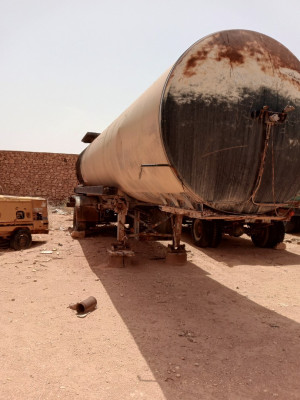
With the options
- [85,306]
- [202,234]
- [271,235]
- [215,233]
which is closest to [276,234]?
[271,235]

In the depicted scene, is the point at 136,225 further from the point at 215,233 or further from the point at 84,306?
the point at 84,306

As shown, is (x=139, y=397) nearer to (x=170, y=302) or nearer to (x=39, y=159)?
(x=170, y=302)

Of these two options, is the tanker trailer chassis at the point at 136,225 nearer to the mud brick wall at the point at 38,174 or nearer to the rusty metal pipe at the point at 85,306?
the rusty metal pipe at the point at 85,306

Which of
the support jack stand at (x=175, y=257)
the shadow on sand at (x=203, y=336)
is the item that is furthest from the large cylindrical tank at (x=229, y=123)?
the support jack stand at (x=175, y=257)

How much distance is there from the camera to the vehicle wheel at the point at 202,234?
8312 mm

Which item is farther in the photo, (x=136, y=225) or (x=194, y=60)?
(x=136, y=225)

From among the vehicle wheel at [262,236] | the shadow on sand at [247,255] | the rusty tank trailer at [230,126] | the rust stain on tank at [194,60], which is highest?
the rust stain on tank at [194,60]

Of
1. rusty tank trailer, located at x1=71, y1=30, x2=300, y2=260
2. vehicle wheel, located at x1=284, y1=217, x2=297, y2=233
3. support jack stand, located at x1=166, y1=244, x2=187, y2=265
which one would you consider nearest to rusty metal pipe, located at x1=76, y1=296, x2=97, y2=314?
rusty tank trailer, located at x1=71, y1=30, x2=300, y2=260

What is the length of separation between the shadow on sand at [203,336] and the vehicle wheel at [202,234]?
2.26 meters

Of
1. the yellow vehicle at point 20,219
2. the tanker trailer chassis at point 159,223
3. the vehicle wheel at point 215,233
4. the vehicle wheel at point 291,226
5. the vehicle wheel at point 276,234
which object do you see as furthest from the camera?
the vehicle wheel at point 291,226

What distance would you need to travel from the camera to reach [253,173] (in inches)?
133

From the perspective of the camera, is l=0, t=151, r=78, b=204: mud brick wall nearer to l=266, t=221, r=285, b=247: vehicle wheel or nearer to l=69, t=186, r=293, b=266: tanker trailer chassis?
l=69, t=186, r=293, b=266: tanker trailer chassis

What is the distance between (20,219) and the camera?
7414mm

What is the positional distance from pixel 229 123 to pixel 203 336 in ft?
7.41
